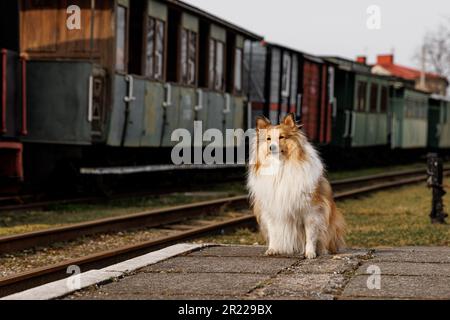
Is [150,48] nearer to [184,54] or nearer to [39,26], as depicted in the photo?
[184,54]

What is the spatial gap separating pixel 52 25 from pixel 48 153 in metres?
2.16

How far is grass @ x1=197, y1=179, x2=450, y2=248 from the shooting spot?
1030 centimetres

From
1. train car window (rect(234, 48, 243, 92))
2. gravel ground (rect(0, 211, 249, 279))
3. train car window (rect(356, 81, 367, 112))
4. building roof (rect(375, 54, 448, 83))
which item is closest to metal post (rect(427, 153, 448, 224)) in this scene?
gravel ground (rect(0, 211, 249, 279))

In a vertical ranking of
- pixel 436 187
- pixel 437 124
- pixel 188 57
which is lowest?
pixel 436 187

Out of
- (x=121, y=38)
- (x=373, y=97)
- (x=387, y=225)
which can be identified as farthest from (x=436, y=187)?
(x=373, y=97)

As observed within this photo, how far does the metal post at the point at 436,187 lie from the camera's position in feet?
40.4

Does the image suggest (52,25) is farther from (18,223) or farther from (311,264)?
(311,264)

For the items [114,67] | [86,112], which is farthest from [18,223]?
[114,67]

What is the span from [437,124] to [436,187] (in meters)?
31.7

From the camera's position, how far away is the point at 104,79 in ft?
47.9

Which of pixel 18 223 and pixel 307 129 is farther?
pixel 307 129

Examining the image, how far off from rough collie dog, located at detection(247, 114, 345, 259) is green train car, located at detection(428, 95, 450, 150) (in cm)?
3627

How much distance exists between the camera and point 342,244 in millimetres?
7965
